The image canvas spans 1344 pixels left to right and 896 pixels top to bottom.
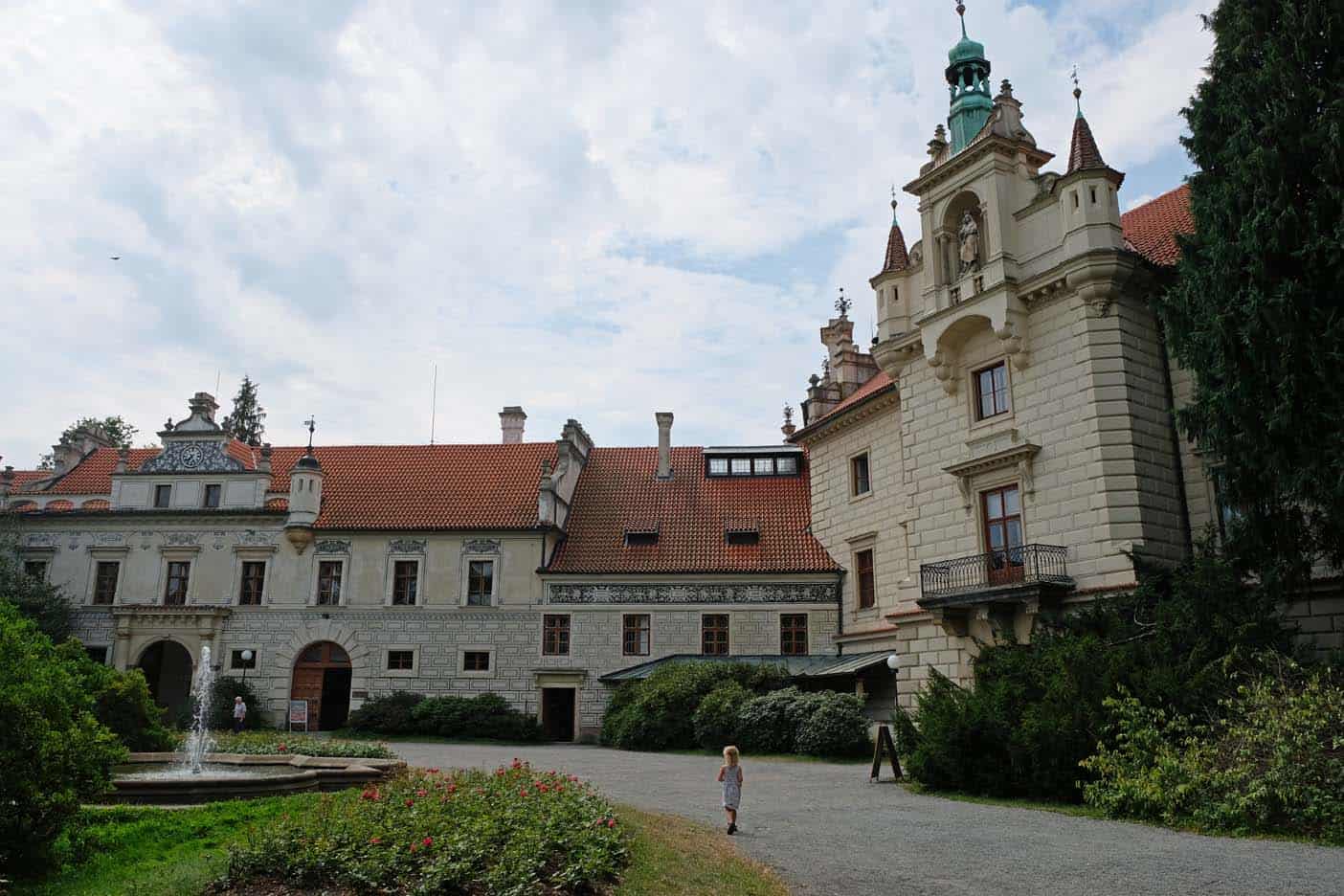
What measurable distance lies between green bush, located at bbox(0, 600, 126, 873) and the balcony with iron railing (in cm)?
1617

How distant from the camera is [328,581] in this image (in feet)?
118

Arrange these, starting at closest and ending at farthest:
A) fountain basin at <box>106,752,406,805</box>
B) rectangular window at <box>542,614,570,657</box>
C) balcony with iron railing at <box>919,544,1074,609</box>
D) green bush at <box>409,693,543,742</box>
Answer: fountain basin at <box>106,752,406,805</box>, balcony with iron railing at <box>919,544,1074,609</box>, green bush at <box>409,693,543,742</box>, rectangular window at <box>542,614,570,657</box>

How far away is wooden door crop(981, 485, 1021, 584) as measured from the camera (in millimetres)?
21516

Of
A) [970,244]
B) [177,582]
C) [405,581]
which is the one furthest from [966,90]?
[177,582]

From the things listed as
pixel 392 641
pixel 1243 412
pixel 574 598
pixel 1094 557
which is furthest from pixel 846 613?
pixel 1243 412

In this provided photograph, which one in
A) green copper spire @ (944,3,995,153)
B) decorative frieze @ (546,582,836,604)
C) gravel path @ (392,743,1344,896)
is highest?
green copper spire @ (944,3,995,153)

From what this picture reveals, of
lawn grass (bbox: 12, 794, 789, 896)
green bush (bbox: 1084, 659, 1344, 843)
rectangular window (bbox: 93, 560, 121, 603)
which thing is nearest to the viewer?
lawn grass (bbox: 12, 794, 789, 896)

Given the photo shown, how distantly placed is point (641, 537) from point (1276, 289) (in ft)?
79.8

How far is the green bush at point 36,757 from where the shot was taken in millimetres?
9344

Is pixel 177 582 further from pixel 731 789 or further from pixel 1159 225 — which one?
pixel 1159 225

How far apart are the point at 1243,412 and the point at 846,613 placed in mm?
18517

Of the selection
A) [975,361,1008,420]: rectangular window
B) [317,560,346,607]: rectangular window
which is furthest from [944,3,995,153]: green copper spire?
[317,560,346,607]: rectangular window

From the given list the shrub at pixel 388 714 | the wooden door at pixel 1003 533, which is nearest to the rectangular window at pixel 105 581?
the shrub at pixel 388 714

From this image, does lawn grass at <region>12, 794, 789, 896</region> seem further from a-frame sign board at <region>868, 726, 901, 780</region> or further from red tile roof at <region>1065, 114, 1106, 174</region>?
red tile roof at <region>1065, 114, 1106, 174</region>
